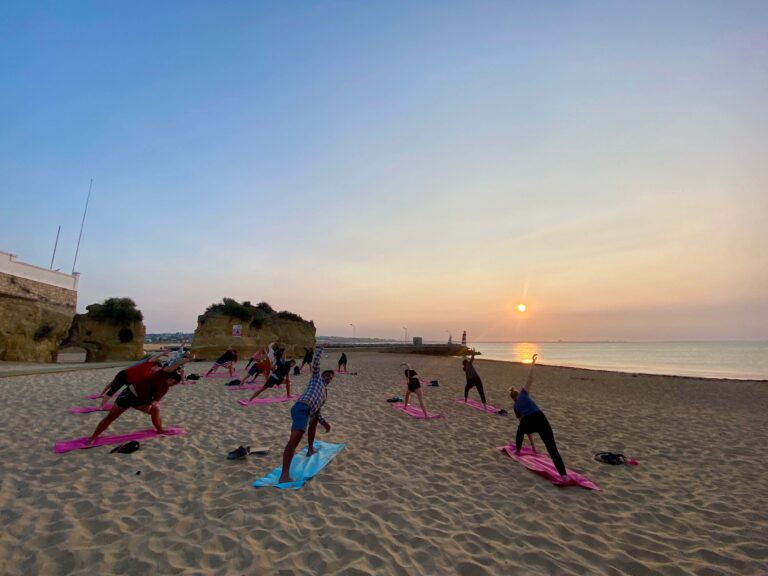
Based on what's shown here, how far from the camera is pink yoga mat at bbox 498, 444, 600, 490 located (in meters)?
5.60

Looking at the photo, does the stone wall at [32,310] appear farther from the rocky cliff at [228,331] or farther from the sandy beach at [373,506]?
the sandy beach at [373,506]

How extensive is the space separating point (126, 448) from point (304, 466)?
301cm

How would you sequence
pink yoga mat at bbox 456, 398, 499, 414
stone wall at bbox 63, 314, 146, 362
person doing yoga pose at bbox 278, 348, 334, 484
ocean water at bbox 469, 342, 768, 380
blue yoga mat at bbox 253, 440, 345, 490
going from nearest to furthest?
blue yoga mat at bbox 253, 440, 345, 490
person doing yoga pose at bbox 278, 348, 334, 484
pink yoga mat at bbox 456, 398, 499, 414
stone wall at bbox 63, 314, 146, 362
ocean water at bbox 469, 342, 768, 380

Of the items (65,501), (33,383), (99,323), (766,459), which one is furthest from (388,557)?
(99,323)

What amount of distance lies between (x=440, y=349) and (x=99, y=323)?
60.1 meters

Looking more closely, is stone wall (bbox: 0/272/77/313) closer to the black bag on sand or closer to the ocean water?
the black bag on sand

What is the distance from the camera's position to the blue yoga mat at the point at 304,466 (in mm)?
5039

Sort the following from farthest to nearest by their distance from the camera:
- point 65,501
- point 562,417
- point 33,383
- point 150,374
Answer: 1. point 33,383
2. point 562,417
3. point 150,374
4. point 65,501

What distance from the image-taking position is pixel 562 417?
36.9 ft

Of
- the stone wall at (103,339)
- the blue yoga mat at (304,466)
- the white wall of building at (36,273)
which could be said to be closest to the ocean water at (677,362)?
the blue yoga mat at (304,466)

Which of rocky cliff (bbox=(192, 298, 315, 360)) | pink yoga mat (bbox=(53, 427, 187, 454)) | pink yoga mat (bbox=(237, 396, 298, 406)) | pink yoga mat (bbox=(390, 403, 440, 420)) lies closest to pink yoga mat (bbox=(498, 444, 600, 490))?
pink yoga mat (bbox=(390, 403, 440, 420))

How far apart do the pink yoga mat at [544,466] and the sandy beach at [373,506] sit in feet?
0.42

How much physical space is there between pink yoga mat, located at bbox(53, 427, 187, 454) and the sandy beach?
0.22 meters

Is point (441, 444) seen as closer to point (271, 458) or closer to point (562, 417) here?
A: point (271, 458)
